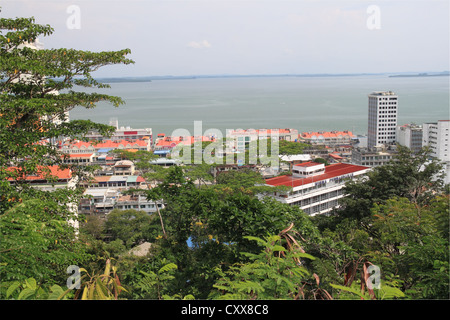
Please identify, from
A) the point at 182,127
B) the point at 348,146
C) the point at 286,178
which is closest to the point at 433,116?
the point at 348,146

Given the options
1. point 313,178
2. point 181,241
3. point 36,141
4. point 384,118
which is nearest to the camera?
point 181,241

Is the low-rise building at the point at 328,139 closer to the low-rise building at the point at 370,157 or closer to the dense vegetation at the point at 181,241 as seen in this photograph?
the low-rise building at the point at 370,157

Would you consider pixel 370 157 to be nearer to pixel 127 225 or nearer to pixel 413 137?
pixel 413 137

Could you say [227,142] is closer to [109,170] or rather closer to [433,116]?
[109,170]

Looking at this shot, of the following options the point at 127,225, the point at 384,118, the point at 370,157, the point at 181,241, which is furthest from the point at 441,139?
the point at 181,241

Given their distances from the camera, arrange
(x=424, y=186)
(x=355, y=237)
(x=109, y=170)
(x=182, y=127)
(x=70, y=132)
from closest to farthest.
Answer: (x=70, y=132) → (x=355, y=237) → (x=424, y=186) → (x=109, y=170) → (x=182, y=127)
